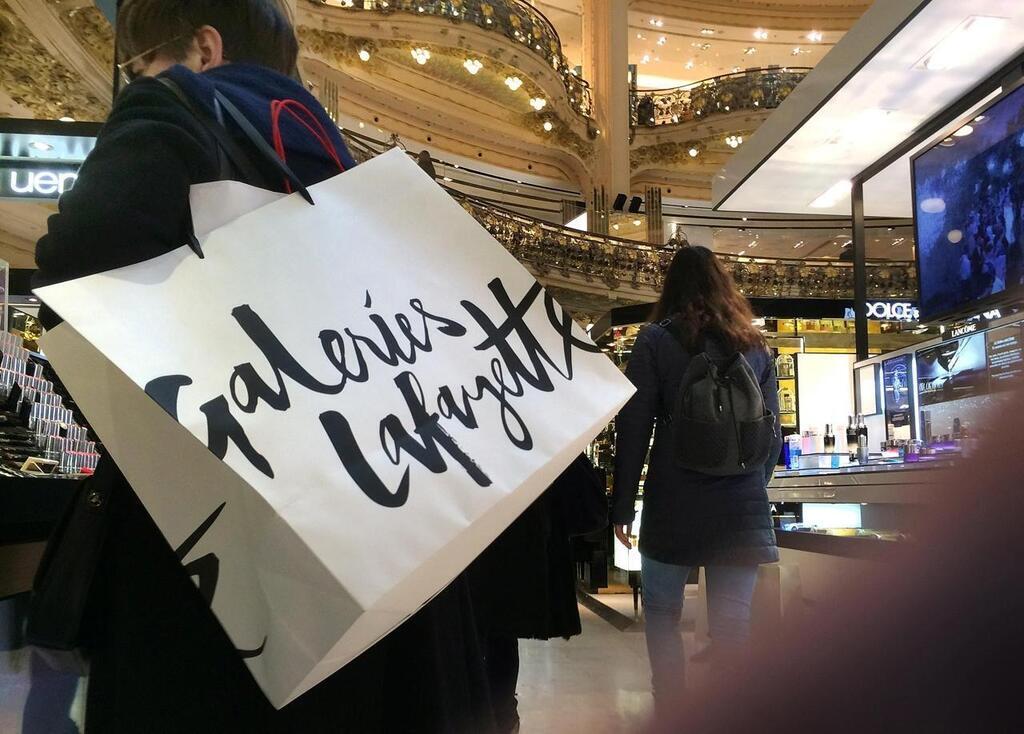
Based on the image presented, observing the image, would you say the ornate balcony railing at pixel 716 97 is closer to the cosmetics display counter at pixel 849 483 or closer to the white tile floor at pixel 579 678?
the cosmetics display counter at pixel 849 483

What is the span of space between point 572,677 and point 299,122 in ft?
10.2

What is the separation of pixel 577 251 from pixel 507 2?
6081mm

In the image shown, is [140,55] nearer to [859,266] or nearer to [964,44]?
[964,44]

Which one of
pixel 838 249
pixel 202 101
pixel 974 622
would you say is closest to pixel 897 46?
pixel 202 101

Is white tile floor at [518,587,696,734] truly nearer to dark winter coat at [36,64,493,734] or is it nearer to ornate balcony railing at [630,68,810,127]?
dark winter coat at [36,64,493,734]

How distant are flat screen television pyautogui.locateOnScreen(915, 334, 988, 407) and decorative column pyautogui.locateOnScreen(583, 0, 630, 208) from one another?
1574 cm

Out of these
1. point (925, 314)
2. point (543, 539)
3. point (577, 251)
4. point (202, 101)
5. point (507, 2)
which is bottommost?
point (543, 539)

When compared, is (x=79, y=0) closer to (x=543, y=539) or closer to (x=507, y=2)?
(x=543, y=539)

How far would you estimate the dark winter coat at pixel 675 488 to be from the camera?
7.42ft

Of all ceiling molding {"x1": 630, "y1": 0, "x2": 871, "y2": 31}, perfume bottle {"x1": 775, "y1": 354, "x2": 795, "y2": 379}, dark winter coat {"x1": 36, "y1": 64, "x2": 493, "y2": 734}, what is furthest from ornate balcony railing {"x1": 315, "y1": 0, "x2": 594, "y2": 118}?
dark winter coat {"x1": 36, "y1": 64, "x2": 493, "y2": 734}

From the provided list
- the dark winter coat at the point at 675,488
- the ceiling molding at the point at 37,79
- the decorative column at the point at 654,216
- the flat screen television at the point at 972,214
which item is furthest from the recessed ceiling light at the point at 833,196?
the decorative column at the point at 654,216

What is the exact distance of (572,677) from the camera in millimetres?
3525

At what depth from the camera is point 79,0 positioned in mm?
8586

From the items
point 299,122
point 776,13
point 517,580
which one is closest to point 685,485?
point 517,580
